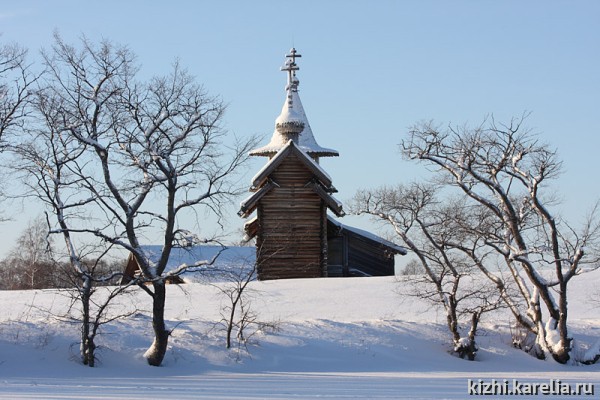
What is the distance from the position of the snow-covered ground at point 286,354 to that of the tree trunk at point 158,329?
1.14 feet

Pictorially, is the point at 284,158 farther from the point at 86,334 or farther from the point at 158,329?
the point at 86,334

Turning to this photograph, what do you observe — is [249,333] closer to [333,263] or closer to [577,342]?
[577,342]

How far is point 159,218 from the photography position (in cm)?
2298

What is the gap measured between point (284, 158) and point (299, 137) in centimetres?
1091

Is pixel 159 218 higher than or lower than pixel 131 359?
higher

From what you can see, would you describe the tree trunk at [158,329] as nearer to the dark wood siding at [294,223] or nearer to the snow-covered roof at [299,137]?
the dark wood siding at [294,223]

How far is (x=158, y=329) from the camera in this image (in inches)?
904

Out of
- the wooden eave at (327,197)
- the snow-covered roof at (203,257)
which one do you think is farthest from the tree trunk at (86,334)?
the wooden eave at (327,197)

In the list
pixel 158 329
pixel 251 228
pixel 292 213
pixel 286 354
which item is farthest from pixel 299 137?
pixel 158 329

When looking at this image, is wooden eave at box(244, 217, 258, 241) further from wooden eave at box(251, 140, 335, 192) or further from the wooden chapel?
wooden eave at box(251, 140, 335, 192)

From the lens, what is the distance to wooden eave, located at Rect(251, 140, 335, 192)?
38531mm

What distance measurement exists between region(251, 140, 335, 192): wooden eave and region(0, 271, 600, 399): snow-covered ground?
6762mm

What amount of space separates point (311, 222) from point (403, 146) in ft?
44.0

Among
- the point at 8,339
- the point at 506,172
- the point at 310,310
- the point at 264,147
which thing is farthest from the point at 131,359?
the point at 264,147
